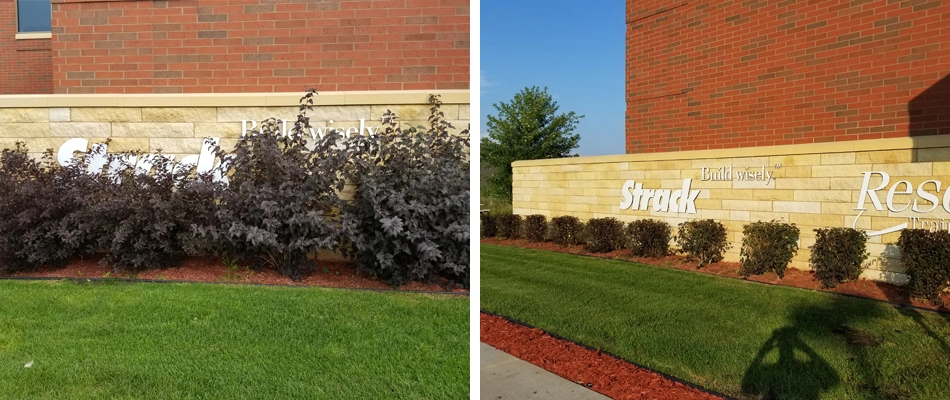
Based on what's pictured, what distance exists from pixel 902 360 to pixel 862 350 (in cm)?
9

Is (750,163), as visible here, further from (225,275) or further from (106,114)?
(106,114)

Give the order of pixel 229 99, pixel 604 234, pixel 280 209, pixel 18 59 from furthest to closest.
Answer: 1. pixel 18 59
2. pixel 229 99
3. pixel 280 209
4. pixel 604 234

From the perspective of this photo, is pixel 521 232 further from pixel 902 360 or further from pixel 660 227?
pixel 902 360

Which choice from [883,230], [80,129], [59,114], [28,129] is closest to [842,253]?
[883,230]

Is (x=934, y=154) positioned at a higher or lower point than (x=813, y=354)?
higher

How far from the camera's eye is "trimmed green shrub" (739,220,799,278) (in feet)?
6.07

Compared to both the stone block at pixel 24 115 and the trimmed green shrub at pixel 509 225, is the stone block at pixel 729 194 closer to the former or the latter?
the trimmed green shrub at pixel 509 225

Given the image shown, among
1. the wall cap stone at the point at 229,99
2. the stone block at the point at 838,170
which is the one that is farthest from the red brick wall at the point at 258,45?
the stone block at the point at 838,170

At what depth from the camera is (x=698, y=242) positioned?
2152 millimetres

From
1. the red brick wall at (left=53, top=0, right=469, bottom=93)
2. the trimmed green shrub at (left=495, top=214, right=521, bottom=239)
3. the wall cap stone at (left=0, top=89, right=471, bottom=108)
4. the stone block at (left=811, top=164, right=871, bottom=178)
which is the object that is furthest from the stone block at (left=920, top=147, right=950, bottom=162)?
the red brick wall at (left=53, top=0, right=469, bottom=93)

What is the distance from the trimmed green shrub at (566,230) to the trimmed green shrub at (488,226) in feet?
0.77

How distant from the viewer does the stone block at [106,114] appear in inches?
233

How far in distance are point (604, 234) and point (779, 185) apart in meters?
0.64

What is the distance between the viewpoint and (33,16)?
11.7m
